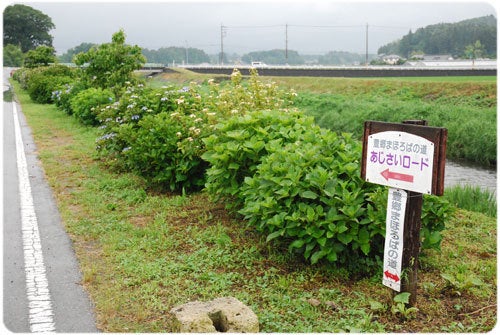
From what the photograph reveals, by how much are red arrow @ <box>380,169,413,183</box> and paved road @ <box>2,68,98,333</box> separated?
2345 mm

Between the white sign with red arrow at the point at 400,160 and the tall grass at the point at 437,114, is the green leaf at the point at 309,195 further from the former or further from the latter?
the tall grass at the point at 437,114

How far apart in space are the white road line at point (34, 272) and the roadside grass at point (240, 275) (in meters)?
0.35

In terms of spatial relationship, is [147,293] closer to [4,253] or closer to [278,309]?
[278,309]

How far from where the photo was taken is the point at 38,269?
5.12 m

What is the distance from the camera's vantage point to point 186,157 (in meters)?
7.39

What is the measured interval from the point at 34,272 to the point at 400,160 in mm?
3366

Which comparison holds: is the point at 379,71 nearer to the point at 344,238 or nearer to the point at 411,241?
the point at 344,238

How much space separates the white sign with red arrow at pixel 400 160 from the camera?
380 centimetres

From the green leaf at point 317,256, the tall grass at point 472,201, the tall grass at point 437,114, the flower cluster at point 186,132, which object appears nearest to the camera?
the green leaf at point 317,256

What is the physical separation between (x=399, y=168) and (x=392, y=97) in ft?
79.3

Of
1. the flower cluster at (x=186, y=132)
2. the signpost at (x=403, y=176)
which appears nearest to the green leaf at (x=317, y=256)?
the signpost at (x=403, y=176)

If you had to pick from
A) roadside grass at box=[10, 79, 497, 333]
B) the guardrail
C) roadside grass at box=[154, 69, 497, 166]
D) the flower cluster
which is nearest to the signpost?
roadside grass at box=[10, 79, 497, 333]

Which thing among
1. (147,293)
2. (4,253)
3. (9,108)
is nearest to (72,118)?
(9,108)

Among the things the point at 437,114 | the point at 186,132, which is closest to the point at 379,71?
the point at 437,114
